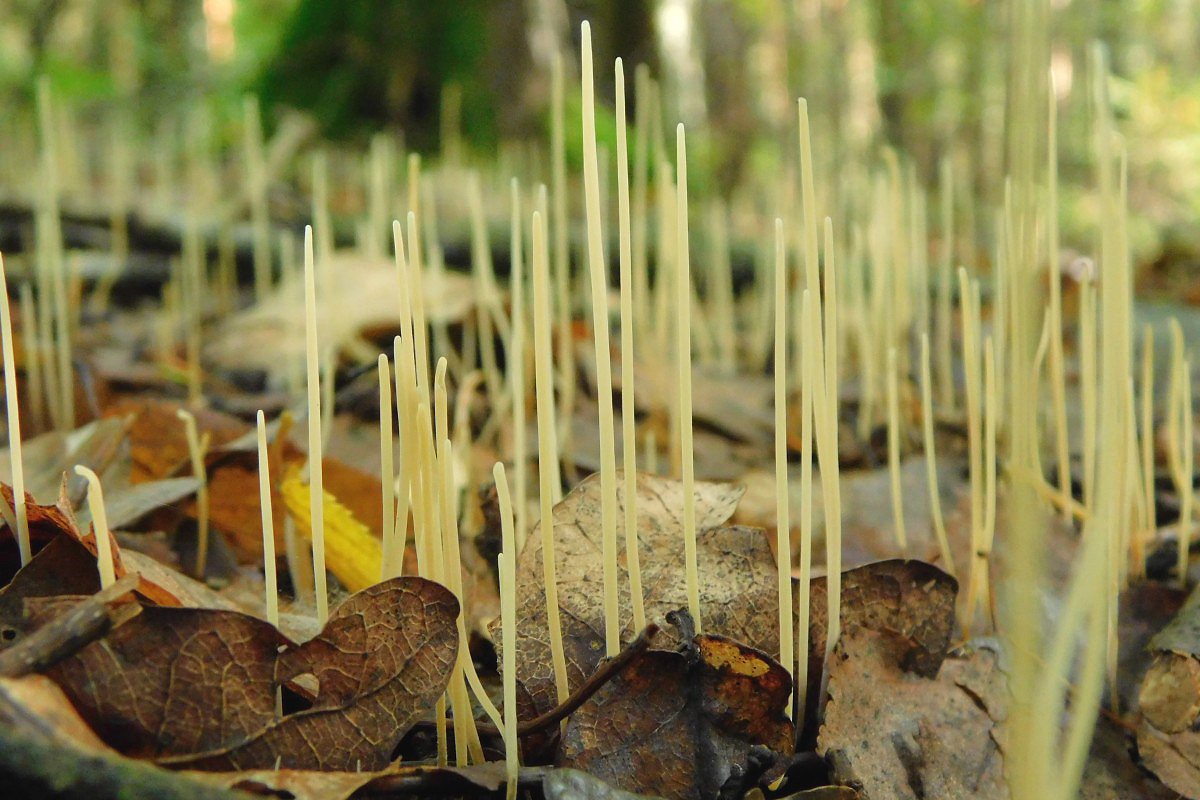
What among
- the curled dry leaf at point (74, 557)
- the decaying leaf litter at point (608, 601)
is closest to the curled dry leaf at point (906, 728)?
the decaying leaf litter at point (608, 601)

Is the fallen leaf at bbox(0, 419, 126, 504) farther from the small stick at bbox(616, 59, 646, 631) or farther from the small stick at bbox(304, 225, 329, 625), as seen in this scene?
the small stick at bbox(616, 59, 646, 631)

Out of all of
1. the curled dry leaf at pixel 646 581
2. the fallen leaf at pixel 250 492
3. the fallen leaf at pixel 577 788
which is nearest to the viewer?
the fallen leaf at pixel 577 788

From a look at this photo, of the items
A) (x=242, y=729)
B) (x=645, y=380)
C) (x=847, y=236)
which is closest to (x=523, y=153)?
(x=847, y=236)

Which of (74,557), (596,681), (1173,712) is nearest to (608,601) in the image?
(596,681)

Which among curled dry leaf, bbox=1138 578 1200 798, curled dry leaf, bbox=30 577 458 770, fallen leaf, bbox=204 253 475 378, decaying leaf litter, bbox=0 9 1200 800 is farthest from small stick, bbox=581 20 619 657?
fallen leaf, bbox=204 253 475 378

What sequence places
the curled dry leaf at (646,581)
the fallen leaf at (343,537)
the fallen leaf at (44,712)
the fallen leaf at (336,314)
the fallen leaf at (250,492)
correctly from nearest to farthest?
the fallen leaf at (44,712)
the curled dry leaf at (646,581)
the fallen leaf at (343,537)
the fallen leaf at (250,492)
the fallen leaf at (336,314)

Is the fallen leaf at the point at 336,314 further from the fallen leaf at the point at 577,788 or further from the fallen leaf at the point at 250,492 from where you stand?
the fallen leaf at the point at 577,788
